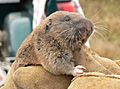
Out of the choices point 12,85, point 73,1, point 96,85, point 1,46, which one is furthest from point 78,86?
point 1,46

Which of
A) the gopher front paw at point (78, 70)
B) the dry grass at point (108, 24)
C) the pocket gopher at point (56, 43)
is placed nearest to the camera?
the gopher front paw at point (78, 70)

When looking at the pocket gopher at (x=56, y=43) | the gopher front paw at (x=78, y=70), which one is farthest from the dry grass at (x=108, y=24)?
the gopher front paw at (x=78, y=70)

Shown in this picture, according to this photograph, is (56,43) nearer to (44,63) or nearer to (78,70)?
(44,63)

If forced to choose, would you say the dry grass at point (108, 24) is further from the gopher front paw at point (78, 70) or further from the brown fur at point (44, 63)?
the gopher front paw at point (78, 70)

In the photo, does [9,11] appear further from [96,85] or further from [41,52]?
[96,85]

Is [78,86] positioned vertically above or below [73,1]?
above

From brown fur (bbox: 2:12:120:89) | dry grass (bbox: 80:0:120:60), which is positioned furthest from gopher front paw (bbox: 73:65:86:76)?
dry grass (bbox: 80:0:120:60)
